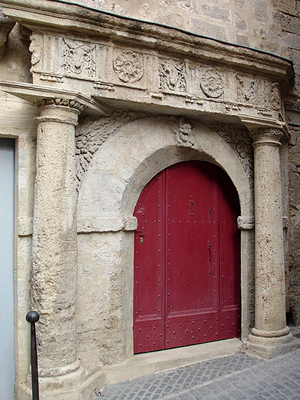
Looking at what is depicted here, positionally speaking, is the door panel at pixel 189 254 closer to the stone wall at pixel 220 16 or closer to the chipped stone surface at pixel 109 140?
the chipped stone surface at pixel 109 140

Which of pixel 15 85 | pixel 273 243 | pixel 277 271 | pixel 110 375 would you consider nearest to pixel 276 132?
pixel 273 243

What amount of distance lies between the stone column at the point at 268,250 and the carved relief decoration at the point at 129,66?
1479 mm

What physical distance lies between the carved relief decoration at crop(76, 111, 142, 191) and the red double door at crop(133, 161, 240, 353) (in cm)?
73

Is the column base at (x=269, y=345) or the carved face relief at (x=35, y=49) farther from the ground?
the carved face relief at (x=35, y=49)

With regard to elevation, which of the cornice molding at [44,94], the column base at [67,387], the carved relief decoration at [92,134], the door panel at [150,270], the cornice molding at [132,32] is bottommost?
the column base at [67,387]

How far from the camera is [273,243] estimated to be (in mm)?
3701

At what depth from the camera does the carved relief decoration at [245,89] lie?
3.67 m

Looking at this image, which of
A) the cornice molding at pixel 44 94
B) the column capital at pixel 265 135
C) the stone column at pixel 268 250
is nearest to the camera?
the cornice molding at pixel 44 94

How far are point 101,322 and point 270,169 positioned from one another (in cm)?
239

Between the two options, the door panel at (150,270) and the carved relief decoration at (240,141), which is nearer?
the door panel at (150,270)

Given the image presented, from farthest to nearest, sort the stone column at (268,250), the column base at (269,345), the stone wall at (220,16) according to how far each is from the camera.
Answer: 1. the stone column at (268,250)
2. the column base at (269,345)
3. the stone wall at (220,16)

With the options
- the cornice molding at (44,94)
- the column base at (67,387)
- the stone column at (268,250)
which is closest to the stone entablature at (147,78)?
the cornice molding at (44,94)

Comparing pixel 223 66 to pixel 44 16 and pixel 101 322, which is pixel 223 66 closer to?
pixel 44 16

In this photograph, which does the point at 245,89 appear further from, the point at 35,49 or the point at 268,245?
the point at 35,49
